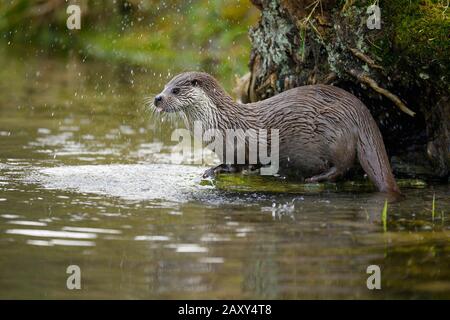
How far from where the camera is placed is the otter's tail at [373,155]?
5.03m

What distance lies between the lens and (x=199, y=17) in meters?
10.9

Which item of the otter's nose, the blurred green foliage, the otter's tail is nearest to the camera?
the otter's tail

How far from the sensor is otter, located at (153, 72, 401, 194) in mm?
5129

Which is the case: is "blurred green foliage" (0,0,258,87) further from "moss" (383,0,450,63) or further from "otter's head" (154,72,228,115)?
"moss" (383,0,450,63)

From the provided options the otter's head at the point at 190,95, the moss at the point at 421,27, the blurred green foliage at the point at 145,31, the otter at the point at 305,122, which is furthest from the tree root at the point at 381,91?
the blurred green foliage at the point at 145,31

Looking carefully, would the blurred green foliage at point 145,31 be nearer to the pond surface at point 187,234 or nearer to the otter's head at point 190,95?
the pond surface at point 187,234

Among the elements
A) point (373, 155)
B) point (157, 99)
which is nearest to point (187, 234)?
point (373, 155)

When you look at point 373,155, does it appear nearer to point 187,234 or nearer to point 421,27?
point 421,27

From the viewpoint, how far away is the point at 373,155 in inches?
200

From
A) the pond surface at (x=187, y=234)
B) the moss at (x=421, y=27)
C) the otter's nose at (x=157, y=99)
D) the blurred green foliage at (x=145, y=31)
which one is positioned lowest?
the pond surface at (x=187, y=234)

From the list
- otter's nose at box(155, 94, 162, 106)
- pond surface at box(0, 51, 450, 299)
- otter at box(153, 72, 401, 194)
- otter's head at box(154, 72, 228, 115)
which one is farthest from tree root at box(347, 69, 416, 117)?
otter's nose at box(155, 94, 162, 106)

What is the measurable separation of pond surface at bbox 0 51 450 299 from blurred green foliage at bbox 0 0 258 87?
4016mm
